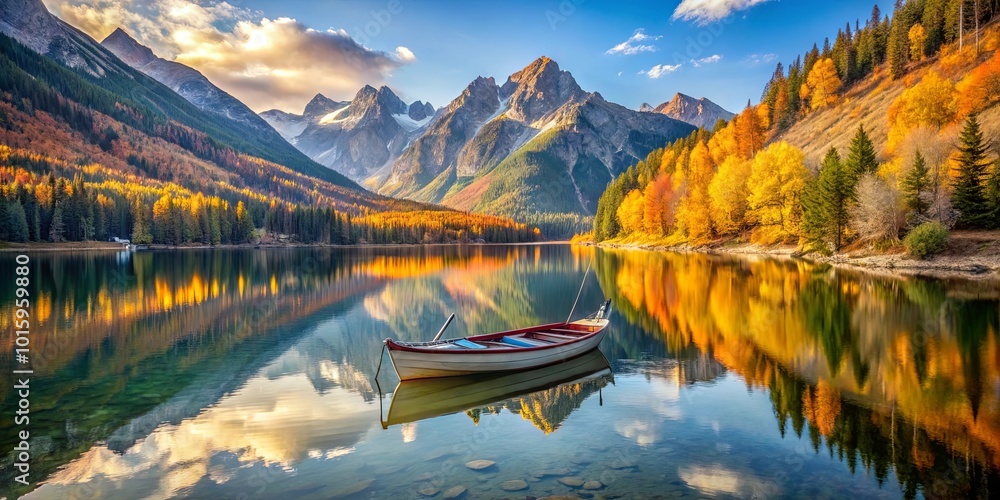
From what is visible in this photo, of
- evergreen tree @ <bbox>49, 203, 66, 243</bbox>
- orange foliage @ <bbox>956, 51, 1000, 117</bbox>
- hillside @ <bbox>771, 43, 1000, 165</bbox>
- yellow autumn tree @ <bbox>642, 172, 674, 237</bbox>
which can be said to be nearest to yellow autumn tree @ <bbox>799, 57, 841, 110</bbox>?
hillside @ <bbox>771, 43, 1000, 165</bbox>

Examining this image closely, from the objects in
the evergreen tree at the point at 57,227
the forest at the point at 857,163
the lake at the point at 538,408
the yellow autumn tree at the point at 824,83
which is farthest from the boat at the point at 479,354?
the evergreen tree at the point at 57,227

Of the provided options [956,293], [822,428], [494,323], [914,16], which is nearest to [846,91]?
[914,16]

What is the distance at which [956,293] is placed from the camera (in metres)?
36.9

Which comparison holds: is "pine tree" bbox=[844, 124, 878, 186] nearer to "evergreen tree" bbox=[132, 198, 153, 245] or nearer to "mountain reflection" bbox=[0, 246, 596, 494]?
"mountain reflection" bbox=[0, 246, 596, 494]

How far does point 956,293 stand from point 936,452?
33.9m

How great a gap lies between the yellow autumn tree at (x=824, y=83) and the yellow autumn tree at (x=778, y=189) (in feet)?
144

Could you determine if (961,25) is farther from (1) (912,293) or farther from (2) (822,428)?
(2) (822,428)

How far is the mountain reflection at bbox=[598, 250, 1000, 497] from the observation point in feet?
41.2

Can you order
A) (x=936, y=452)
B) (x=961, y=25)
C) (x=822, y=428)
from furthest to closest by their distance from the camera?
(x=961, y=25)
(x=822, y=428)
(x=936, y=452)

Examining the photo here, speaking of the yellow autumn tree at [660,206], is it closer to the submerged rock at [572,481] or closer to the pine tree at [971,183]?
the pine tree at [971,183]

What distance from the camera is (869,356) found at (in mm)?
21844

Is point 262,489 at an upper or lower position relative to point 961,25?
lower

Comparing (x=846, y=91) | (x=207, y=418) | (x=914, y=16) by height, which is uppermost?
(x=914, y=16)

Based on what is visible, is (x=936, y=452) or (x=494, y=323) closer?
(x=936, y=452)
